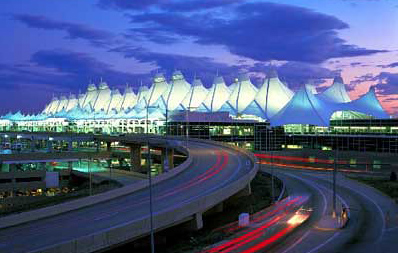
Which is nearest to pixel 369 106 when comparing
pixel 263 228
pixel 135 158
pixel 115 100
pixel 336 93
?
pixel 336 93

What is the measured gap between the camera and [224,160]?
51.2 meters

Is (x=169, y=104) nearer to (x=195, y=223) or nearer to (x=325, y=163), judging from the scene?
(x=325, y=163)

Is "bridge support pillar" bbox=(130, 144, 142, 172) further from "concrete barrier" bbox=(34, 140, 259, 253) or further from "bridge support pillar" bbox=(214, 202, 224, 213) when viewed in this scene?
"concrete barrier" bbox=(34, 140, 259, 253)

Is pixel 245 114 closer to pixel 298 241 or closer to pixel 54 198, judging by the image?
pixel 54 198

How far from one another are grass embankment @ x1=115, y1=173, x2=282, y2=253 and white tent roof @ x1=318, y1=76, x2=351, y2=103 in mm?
77751

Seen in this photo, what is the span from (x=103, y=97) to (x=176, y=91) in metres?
56.6

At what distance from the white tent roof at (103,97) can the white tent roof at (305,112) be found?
108 m

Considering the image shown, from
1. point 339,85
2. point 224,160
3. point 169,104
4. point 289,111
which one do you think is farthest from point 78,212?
point 169,104

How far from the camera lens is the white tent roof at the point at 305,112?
9450 centimetres

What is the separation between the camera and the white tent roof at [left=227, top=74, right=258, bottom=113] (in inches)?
4961

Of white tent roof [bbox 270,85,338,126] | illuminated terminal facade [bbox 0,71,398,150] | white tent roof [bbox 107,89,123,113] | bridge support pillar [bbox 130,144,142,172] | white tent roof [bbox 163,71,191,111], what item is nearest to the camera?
bridge support pillar [bbox 130,144,142,172]

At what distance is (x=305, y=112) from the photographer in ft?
318

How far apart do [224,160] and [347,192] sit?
13570 mm

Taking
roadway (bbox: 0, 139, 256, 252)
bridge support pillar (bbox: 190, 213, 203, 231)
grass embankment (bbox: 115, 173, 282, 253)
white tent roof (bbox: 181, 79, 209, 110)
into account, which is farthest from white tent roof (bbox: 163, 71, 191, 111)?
bridge support pillar (bbox: 190, 213, 203, 231)
